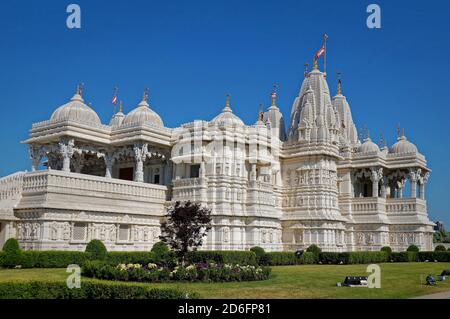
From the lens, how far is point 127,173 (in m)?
47.8

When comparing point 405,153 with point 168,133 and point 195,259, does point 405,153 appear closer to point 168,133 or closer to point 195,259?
point 168,133

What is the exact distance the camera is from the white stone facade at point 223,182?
33906 millimetres

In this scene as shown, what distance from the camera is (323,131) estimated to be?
48.9 m

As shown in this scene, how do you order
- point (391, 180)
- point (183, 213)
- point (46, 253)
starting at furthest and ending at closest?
Result: point (391, 180) < point (46, 253) < point (183, 213)

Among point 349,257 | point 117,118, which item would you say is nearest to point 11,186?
point 117,118

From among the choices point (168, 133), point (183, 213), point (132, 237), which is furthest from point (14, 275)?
point (168, 133)

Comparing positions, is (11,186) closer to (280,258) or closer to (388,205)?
(280,258)

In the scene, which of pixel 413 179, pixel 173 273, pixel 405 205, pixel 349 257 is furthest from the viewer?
pixel 413 179

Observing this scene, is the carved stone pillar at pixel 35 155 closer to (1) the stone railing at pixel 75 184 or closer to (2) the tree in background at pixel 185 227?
(1) the stone railing at pixel 75 184

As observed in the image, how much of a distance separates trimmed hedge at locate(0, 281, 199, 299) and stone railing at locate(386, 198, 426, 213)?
40484mm

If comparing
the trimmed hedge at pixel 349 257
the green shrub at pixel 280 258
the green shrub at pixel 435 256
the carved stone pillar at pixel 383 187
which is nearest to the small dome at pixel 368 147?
the carved stone pillar at pixel 383 187

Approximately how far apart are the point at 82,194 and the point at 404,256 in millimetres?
26564

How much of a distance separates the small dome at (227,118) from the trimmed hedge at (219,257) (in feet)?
45.6
